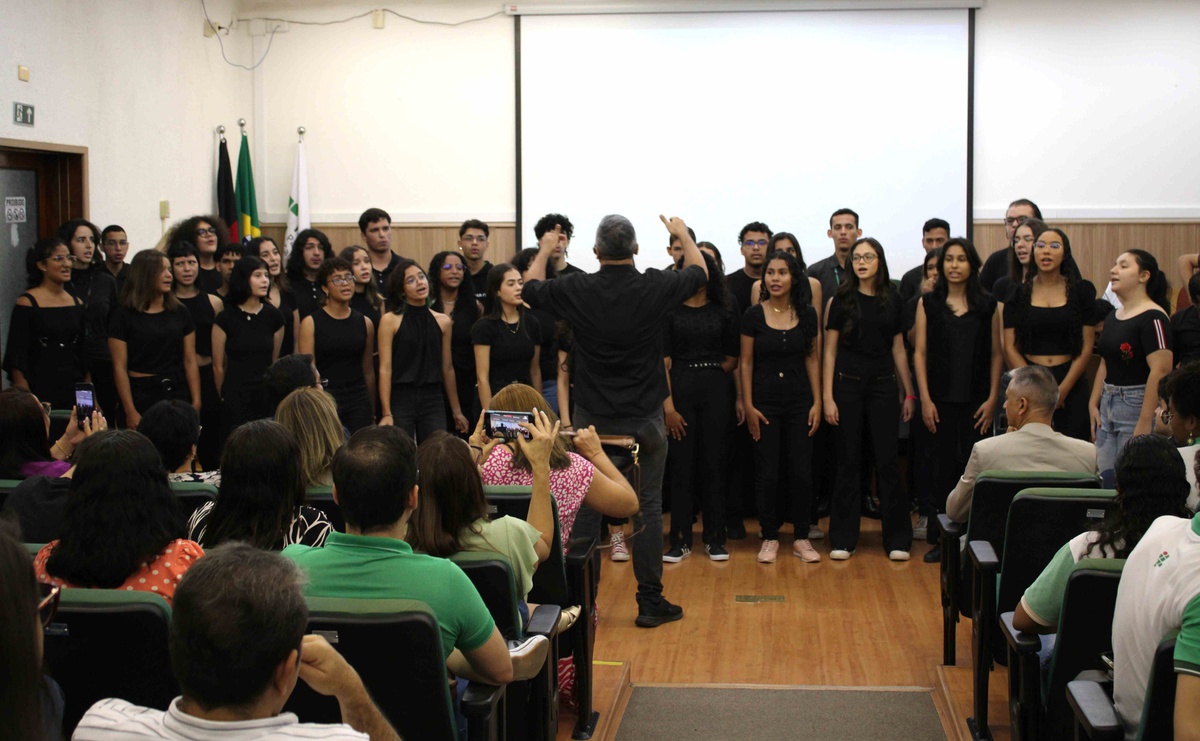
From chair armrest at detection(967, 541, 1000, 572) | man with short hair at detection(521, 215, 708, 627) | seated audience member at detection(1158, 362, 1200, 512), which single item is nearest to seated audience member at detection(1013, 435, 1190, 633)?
chair armrest at detection(967, 541, 1000, 572)

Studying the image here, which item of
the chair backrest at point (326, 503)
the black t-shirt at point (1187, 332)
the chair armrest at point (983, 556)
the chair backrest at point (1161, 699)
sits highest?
the black t-shirt at point (1187, 332)

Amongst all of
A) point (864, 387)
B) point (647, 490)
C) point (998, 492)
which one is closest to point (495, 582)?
point (998, 492)

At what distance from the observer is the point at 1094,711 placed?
85.5 inches

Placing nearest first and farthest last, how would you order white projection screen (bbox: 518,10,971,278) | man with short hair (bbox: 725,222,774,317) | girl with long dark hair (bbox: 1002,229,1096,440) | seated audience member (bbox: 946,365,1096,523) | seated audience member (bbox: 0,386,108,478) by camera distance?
seated audience member (bbox: 0,386,108,478), seated audience member (bbox: 946,365,1096,523), girl with long dark hair (bbox: 1002,229,1096,440), man with short hair (bbox: 725,222,774,317), white projection screen (bbox: 518,10,971,278)

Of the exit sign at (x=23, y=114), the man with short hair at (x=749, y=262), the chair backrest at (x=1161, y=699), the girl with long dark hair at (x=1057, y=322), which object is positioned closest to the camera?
the chair backrest at (x=1161, y=699)

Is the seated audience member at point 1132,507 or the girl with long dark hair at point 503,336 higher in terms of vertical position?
the girl with long dark hair at point 503,336

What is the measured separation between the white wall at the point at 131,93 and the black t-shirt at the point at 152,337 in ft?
5.42

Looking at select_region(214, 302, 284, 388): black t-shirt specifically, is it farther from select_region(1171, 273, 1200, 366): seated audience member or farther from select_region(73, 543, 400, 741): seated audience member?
select_region(73, 543, 400, 741): seated audience member

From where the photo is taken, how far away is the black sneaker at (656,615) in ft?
15.5

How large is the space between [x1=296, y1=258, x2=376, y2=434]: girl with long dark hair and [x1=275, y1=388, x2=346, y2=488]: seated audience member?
240 centimetres

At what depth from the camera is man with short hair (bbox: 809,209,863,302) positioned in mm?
6523

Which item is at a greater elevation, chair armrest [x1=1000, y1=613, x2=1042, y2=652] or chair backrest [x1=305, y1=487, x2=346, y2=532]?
chair backrest [x1=305, y1=487, x2=346, y2=532]

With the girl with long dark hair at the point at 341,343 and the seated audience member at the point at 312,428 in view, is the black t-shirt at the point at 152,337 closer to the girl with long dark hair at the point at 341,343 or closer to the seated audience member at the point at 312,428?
the girl with long dark hair at the point at 341,343

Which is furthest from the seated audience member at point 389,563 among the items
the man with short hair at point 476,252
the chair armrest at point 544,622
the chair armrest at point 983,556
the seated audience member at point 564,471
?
the man with short hair at point 476,252
